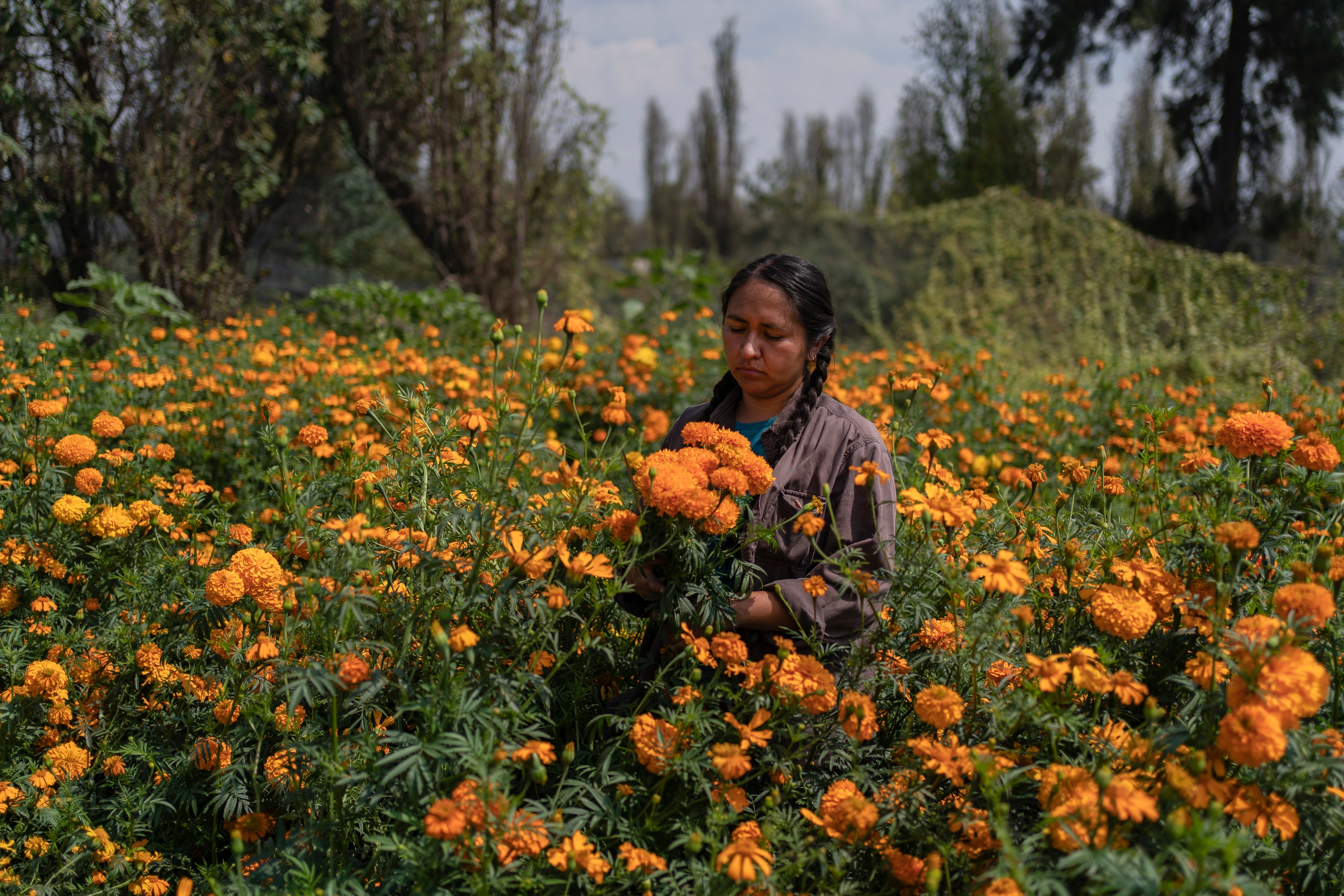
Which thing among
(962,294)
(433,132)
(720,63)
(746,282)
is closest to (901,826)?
(746,282)

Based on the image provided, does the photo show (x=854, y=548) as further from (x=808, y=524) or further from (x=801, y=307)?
(x=801, y=307)

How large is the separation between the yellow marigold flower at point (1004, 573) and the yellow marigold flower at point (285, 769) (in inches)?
53.7

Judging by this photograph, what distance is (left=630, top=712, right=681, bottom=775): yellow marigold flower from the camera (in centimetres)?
144

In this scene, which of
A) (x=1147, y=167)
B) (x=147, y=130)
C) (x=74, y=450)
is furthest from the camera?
(x=1147, y=167)

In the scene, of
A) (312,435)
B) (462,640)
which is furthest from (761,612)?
(312,435)

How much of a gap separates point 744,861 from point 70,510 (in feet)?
6.64

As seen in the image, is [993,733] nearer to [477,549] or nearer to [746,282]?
[477,549]

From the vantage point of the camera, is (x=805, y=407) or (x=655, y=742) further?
(x=805, y=407)

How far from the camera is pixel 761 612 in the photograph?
1.72m

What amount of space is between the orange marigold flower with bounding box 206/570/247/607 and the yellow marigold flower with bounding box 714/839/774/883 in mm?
1119

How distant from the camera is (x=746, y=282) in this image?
79.9 inches

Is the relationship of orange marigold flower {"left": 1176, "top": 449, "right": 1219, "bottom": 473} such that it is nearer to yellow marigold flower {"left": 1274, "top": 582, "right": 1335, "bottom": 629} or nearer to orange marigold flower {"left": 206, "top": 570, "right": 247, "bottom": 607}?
yellow marigold flower {"left": 1274, "top": 582, "right": 1335, "bottom": 629}

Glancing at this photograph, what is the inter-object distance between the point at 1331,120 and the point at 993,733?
14.9 metres

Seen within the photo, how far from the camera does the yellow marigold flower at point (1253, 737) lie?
43.5 inches
